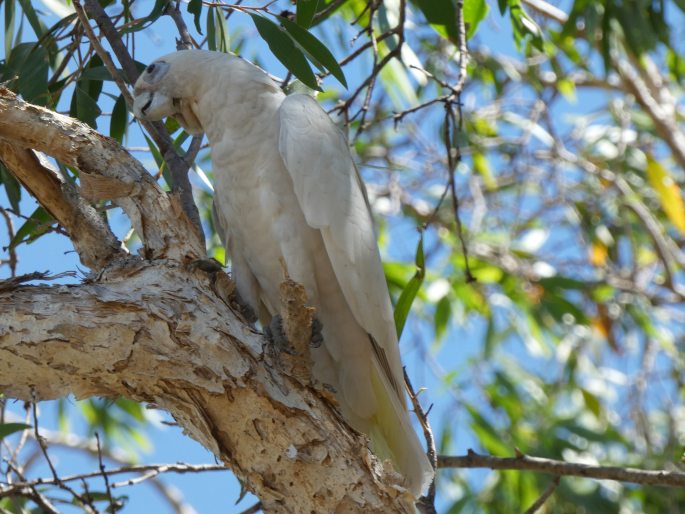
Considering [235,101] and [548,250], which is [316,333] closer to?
[235,101]

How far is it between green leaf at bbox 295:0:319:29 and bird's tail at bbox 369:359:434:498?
3.12 feet

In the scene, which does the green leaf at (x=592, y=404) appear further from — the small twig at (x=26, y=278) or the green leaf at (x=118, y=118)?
the small twig at (x=26, y=278)

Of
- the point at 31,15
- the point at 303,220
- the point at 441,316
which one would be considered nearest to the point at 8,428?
the point at 303,220

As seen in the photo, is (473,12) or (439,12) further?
(473,12)

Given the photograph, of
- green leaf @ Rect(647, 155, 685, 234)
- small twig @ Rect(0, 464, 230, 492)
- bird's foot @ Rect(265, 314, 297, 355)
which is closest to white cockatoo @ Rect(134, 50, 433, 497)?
bird's foot @ Rect(265, 314, 297, 355)

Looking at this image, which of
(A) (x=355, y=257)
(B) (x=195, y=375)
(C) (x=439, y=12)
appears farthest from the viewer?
(C) (x=439, y=12)

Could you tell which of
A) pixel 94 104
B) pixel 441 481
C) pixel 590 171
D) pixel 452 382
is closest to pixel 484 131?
pixel 590 171

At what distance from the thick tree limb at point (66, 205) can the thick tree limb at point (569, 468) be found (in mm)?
1117

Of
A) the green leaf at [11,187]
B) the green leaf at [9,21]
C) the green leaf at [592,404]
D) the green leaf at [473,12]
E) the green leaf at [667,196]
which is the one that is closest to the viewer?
the green leaf at [11,187]

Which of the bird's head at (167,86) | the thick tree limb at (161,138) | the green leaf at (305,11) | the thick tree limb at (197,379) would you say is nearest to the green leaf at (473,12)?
the green leaf at (305,11)

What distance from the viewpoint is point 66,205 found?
2061 mm

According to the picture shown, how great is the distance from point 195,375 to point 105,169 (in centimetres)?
54

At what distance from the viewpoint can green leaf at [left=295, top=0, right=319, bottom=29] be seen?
2.42m

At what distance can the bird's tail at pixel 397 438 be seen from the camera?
7.45 feet
